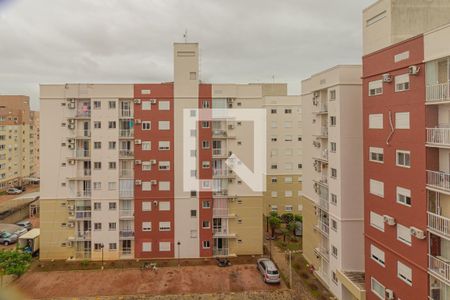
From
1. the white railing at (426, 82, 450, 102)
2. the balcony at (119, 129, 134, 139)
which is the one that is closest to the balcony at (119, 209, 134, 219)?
the balcony at (119, 129, 134, 139)

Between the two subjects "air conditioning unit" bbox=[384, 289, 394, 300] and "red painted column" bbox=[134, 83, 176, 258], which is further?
"red painted column" bbox=[134, 83, 176, 258]

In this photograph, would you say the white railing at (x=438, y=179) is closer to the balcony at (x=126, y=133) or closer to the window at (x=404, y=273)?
the window at (x=404, y=273)

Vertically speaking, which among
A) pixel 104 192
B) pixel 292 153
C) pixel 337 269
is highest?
pixel 292 153

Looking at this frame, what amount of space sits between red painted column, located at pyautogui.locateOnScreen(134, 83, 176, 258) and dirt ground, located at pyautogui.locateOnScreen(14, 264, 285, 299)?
7.92ft

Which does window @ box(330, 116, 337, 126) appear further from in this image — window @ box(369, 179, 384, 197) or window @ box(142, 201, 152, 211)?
window @ box(142, 201, 152, 211)

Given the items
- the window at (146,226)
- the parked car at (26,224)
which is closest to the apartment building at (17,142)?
the parked car at (26,224)

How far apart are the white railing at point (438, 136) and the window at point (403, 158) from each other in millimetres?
1276

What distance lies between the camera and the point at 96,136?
78.7 feet

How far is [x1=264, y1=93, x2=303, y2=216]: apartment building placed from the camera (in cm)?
3338

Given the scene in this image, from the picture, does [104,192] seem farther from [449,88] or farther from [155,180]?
[449,88]

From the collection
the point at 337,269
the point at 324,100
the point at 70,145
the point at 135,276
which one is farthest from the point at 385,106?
the point at 70,145

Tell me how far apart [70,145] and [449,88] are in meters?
22.2

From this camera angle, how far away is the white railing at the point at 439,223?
36.1 ft

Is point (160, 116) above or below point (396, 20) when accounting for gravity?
below
